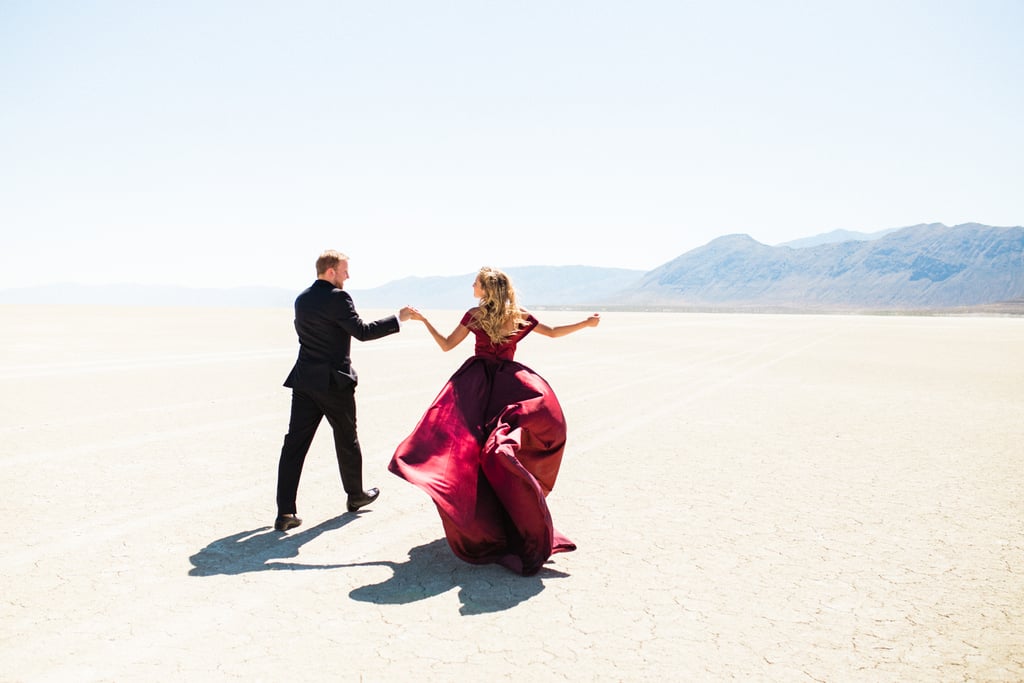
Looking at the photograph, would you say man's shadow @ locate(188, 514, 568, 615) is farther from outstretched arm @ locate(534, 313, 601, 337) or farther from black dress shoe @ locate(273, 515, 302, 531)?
outstretched arm @ locate(534, 313, 601, 337)

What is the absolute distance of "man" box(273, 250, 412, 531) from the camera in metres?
5.00

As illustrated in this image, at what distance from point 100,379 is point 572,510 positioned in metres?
10.8

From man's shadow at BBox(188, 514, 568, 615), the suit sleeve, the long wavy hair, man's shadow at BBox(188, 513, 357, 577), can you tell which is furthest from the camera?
the suit sleeve

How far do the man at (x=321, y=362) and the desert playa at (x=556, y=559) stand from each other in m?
0.43

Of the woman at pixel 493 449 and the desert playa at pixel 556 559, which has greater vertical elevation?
the woman at pixel 493 449

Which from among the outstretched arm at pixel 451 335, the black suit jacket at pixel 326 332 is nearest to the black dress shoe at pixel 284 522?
the black suit jacket at pixel 326 332

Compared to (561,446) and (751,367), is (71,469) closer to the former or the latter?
(561,446)

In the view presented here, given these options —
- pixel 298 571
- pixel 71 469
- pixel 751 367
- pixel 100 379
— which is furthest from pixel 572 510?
pixel 751 367

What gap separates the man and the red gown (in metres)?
0.73

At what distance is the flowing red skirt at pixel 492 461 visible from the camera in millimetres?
4316

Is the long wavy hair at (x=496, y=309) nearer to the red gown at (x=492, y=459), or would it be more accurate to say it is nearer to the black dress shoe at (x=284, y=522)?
the red gown at (x=492, y=459)

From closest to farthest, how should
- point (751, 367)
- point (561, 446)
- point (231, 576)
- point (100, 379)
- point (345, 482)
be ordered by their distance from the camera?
point (231, 576) < point (561, 446) < point (345, 482) < point (100, 379) < point (751, 367)

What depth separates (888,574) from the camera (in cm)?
432

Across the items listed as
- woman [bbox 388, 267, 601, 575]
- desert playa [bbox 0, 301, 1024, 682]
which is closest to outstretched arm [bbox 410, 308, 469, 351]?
woman [bbox 388, 267, 601, 575]
